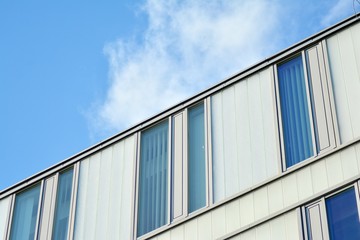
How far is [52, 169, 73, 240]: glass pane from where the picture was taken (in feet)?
86.2

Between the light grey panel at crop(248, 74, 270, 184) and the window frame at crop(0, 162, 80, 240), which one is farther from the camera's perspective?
the window frame at crop(0, 162, 80, 240)

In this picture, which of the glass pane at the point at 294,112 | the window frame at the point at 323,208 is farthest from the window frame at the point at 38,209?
the window frame at the point at 323,208

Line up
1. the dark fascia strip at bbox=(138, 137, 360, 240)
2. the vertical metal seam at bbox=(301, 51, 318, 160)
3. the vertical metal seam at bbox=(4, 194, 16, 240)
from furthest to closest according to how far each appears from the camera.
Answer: the vertical metal seam at bbox=(4, 194, 16, 240) < the vertical metal seam at bbox=(301, 51, 318, 160) < the dark fascia strip at bbox=(138, 137, 360, 240)

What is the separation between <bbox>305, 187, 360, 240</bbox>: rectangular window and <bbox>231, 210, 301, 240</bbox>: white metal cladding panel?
0.33m

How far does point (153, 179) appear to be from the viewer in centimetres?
2531

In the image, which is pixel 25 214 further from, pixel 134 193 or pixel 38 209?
pixel 134 193

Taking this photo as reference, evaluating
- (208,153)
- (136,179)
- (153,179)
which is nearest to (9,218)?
(136,179)

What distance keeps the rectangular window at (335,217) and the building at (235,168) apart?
0.03 m

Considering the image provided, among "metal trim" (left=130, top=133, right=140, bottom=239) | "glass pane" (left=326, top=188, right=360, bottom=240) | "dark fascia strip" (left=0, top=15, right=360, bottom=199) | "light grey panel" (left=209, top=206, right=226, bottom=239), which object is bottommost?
"glass pane" (left=326, top=188, right=360, bottom=240)

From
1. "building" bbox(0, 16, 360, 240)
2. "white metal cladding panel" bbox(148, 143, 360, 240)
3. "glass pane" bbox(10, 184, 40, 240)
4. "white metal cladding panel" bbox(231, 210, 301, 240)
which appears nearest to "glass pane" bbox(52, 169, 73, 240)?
"building" bbox(0, 16, 360, 240)

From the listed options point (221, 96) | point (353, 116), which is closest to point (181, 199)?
point (221, 96)

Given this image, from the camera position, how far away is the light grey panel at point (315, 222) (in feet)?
68.3

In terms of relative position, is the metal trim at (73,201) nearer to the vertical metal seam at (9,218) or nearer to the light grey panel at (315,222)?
the vertical metal seam at (9,218)

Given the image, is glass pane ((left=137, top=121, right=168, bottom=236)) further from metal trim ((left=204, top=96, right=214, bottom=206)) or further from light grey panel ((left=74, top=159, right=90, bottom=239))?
light grey panel ((left=74, top=159, right=90, bottom=239))
